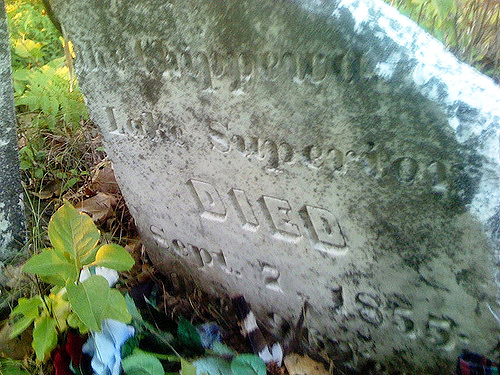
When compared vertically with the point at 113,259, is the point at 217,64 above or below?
above

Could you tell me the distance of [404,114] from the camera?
3.19ft

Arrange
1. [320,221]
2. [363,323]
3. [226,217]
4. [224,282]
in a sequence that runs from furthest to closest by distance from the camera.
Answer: [224,282]
[226,217]
[363,323]
[320,221]

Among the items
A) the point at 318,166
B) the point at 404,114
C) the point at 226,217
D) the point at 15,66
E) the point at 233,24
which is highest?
the point at 233,24

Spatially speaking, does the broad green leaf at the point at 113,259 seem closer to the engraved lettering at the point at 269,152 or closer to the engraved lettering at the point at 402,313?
the engraved lettering at the point at 269,152

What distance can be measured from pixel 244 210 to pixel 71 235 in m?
0.45

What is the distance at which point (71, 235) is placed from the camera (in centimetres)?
126

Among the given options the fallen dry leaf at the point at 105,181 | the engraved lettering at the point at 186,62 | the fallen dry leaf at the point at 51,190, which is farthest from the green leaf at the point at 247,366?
the fallen dry leaf at the point at 51,190

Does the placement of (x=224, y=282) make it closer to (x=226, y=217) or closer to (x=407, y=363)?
(x=226, y=217)

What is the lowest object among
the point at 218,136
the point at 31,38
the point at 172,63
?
the point at 31,38

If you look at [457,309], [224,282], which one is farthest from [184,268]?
[457,309]

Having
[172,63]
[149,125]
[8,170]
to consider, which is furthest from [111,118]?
[8,170]

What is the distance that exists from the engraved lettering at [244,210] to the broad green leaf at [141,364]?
42cm

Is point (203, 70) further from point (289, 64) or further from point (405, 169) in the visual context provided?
point (405, 169)

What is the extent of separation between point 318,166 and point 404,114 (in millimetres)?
251
